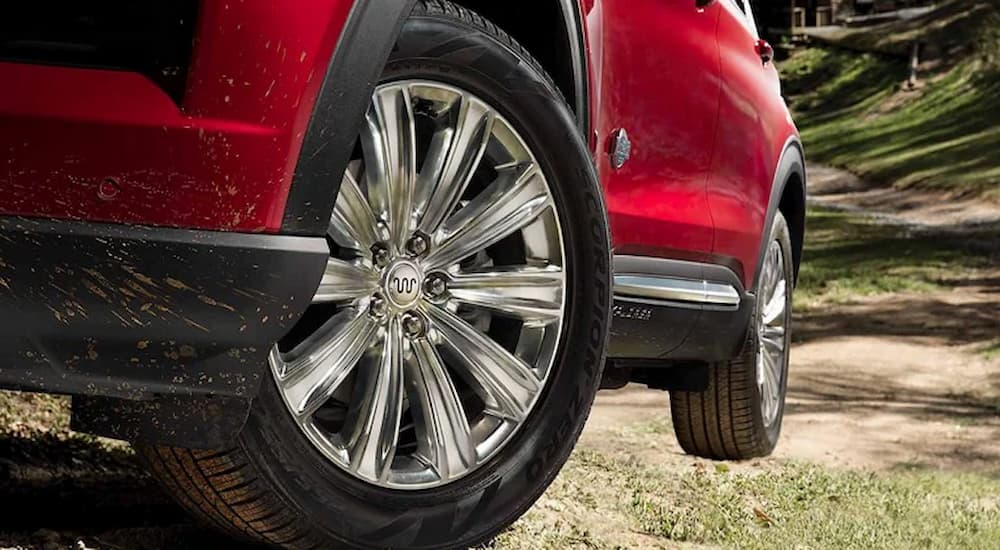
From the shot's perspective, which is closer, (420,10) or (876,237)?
(420,10)

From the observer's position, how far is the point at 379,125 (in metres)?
3.21

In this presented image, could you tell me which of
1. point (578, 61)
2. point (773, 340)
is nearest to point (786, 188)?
point (773, 340)

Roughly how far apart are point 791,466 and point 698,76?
197 cm

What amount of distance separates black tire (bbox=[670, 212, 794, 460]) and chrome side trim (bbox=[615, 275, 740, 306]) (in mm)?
596

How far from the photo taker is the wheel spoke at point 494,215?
334cm

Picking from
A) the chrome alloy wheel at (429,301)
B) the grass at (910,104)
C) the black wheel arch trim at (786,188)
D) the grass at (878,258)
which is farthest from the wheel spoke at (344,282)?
the grass at (910,104)

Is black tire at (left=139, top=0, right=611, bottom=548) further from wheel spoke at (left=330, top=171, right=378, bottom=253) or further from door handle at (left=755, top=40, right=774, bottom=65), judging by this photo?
door handle at (left=755, top=40, right=774, bottom=65)

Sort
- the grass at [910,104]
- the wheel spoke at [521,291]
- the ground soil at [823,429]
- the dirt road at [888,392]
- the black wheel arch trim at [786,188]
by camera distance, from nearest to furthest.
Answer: the wheel spoke at [521,291] → the ground soil at [823,429] → the black wheel arch trim at [786,188] → the dirt road at [888,392] → the grass at [910,104]

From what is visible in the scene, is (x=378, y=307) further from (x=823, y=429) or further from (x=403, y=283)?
(x=823, y=429)

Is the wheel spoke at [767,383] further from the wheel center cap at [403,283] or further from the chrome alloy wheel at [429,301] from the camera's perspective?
the wheel center cap at [403,283]

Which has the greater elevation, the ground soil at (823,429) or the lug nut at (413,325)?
the lug nut at (413,325)

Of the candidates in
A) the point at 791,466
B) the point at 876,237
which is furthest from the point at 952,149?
the point at 791,466

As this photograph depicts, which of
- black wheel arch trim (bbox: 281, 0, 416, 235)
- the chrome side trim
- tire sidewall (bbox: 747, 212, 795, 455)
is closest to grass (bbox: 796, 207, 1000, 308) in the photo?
tire sidewall (bbox: 747, 212, 795, 455)

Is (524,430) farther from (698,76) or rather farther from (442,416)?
(698,76)
